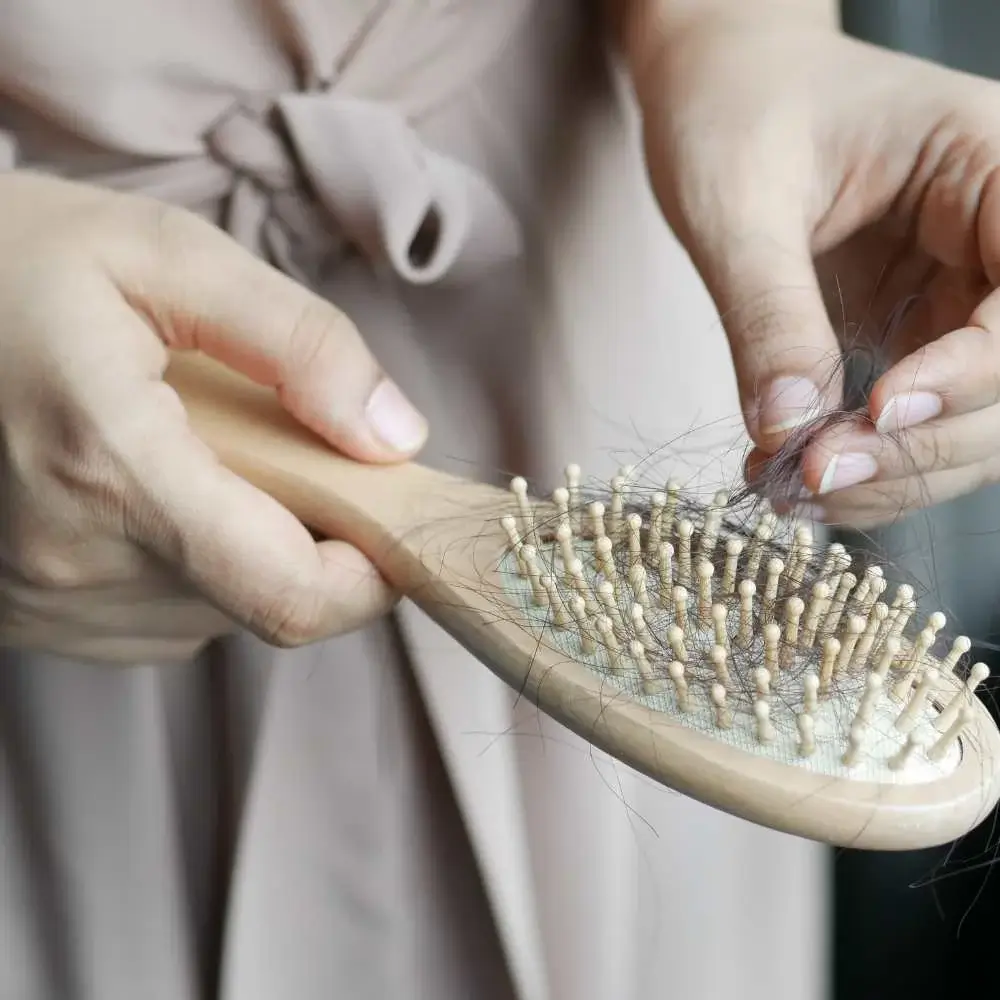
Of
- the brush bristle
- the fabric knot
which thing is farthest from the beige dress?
the brush bristle

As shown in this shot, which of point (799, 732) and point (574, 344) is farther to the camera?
point (574, 344)

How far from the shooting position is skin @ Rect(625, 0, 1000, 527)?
12.5 inches

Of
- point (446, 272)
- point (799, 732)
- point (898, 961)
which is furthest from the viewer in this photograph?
point (898, 961)

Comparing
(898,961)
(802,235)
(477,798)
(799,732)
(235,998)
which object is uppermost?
(802,235)

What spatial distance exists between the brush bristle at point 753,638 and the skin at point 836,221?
0.13ft

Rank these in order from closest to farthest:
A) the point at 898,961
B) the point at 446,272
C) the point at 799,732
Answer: the point at 799,732 < the point at 446,272 < the point at 898,961

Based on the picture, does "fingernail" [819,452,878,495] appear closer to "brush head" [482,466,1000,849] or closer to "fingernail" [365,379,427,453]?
"brush head" [482,466,1000,849]

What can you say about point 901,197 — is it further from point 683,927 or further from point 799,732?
point 683,927

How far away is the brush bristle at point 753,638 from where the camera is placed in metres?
0.28

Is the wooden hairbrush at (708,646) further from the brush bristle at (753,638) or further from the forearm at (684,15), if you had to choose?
the forearm at (684,15)

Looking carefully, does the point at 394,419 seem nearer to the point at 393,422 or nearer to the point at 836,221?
the point at 393,422

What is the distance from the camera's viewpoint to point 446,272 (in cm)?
41

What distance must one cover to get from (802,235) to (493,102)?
0.48 ft

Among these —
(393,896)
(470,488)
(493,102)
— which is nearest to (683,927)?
(393,896)
